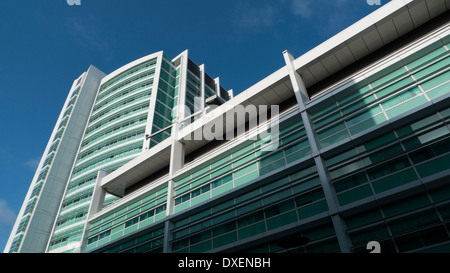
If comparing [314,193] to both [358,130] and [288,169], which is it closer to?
[288,169]

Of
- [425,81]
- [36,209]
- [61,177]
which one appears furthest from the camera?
[61,177]

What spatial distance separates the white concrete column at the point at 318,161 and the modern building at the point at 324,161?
67 mm

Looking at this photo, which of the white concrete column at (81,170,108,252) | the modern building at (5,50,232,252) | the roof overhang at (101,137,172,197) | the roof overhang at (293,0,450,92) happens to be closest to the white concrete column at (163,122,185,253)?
the roof overhang at (101,137,172,197)

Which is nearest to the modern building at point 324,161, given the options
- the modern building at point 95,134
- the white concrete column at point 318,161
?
the white concrete column at point 318,161

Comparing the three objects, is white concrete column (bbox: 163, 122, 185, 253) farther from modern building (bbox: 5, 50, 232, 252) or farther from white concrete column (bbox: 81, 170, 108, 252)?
modern building (bbox: 5, 50, 232, 252)

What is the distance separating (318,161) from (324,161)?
0.47 meters

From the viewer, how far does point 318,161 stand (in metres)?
17.3

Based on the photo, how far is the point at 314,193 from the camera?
55.8ft

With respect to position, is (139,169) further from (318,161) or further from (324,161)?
(324,161)

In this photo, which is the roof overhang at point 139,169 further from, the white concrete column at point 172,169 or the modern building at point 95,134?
the modern building at point 95,134

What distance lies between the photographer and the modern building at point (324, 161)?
563 inches

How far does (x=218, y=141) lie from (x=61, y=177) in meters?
46.2

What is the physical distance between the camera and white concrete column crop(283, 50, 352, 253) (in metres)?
14.6
